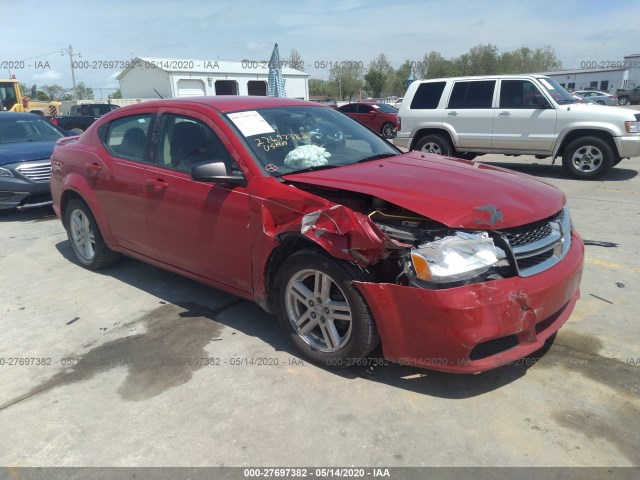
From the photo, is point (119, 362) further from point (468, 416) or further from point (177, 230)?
point (468, 416)

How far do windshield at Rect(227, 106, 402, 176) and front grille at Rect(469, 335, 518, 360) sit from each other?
1649 mm

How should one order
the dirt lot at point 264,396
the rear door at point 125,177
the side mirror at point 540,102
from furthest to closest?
the side mirror at point 540,102 < the rear door at point 125,177 < the dirt lot at point 264,396

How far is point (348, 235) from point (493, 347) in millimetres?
1026

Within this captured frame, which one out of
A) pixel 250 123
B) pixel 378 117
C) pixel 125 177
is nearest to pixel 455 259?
pixel 250 123

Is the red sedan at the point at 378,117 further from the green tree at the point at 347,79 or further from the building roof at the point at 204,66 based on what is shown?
the green tree at the point at 347,79

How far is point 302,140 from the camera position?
3.86 meters

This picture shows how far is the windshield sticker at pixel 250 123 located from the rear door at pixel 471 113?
7.72 meters

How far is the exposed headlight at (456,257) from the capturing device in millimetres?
2686

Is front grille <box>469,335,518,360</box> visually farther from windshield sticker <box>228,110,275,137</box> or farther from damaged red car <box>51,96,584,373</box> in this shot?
windshield sticker <box>228,110,275,137</box>

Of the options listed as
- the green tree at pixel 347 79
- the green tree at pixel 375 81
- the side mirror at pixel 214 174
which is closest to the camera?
the side mirror at pixel 214 174

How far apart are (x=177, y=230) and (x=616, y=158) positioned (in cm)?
877

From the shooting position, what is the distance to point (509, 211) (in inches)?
113

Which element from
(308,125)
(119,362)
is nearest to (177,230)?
(119,362)
